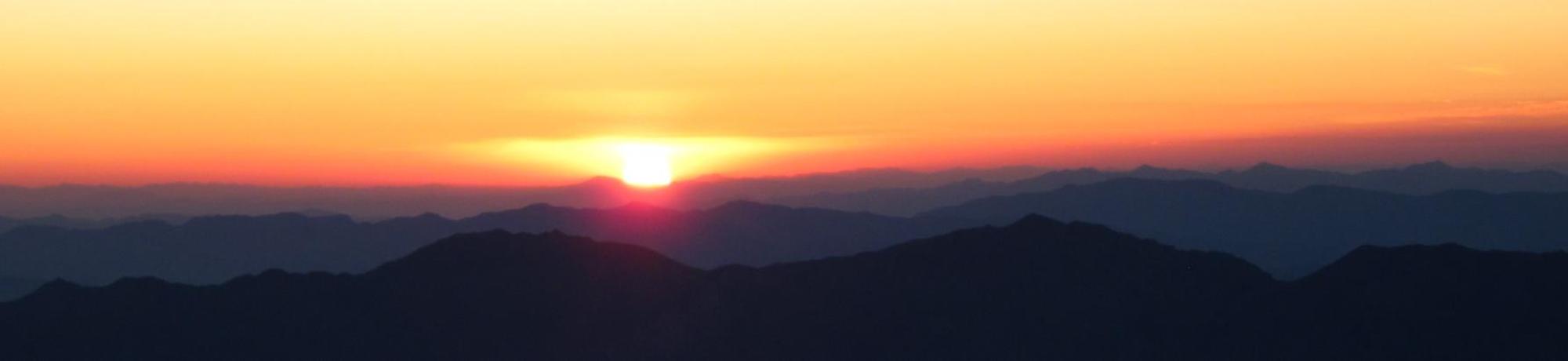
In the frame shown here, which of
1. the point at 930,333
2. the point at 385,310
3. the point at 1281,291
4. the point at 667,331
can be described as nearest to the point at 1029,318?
the point at 930,333

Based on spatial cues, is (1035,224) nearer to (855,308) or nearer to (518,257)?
(855,308)

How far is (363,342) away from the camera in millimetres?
103312

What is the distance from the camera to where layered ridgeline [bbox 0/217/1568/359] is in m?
95.2

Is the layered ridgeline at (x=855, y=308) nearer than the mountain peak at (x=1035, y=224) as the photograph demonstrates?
Yes

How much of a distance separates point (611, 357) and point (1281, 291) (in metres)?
39.8

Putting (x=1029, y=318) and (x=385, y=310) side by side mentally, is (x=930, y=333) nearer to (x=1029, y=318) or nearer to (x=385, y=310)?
(x=1029, y=318)

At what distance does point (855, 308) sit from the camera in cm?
10262

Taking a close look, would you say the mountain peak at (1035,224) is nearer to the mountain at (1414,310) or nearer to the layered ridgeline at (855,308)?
the layered ridgeline at (855,308)

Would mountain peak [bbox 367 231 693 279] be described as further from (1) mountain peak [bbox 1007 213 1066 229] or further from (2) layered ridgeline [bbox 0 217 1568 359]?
(1) mountain peak [bbox 1007 213 1066 229]

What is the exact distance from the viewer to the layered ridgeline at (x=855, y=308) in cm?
9525

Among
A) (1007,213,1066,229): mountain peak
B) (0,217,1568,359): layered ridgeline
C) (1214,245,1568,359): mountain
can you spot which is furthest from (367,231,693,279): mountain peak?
(1214,245,1568,359): mountain

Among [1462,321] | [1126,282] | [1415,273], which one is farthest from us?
[1126,282]

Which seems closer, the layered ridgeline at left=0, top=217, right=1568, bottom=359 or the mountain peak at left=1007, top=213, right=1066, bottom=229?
the layered ridgeline at left=0, top=217, right=1568, bottom=359

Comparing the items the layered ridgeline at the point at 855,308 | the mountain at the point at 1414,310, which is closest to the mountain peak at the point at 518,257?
the layered ridgeline at the point at 855,308
